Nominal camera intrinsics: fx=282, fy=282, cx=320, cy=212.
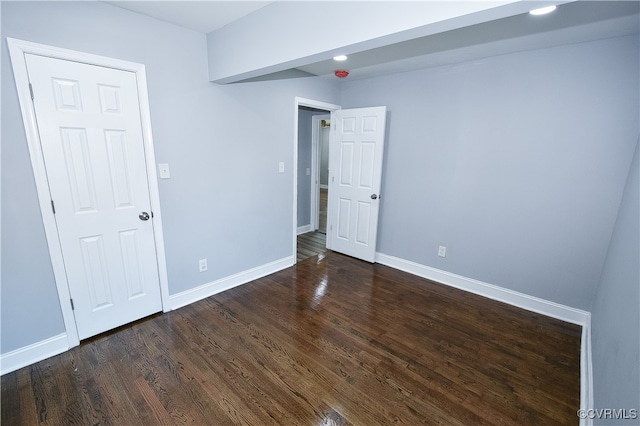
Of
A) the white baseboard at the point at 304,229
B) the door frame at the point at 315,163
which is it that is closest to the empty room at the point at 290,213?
the door frame at the point at 315,163

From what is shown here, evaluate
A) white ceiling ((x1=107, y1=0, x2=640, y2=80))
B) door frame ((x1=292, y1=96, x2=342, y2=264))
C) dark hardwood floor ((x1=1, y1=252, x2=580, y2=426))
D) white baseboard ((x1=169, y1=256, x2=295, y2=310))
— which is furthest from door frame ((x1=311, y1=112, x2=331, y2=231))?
dark hardwood floor ((x1=1, y1=252, x2=580, y2=426))

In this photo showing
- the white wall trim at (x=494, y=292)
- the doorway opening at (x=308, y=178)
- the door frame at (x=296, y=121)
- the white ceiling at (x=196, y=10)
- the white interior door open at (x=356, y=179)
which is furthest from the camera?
the doorway opening at (x=308, y=178)

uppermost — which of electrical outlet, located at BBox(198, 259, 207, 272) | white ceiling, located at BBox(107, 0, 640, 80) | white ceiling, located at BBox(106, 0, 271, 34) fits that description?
white ceiling, located at BBox(106, 0, 271, 34)

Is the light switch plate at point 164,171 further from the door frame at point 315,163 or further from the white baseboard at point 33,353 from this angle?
the door frame at point 315,163

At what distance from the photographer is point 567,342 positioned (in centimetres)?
231

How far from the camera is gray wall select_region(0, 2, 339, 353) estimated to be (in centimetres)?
176

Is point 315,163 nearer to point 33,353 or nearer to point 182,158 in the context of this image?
point 182,158

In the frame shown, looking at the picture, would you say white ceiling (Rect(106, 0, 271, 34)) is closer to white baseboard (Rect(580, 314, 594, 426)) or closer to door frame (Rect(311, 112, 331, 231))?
door frame (Rect(311, 112, 331, 231))

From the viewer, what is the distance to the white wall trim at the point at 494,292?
2.60m

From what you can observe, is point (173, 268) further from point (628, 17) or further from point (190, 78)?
point (628, 17)

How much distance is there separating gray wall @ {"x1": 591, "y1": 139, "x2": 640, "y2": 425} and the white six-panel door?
296 cm

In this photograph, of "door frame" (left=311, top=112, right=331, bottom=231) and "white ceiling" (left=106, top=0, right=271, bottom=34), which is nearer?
"white ceiling" (left=106, top=0, right=271, bottom=34)

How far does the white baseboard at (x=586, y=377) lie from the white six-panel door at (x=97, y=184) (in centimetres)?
318

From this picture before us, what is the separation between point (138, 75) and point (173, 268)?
5.32ft
